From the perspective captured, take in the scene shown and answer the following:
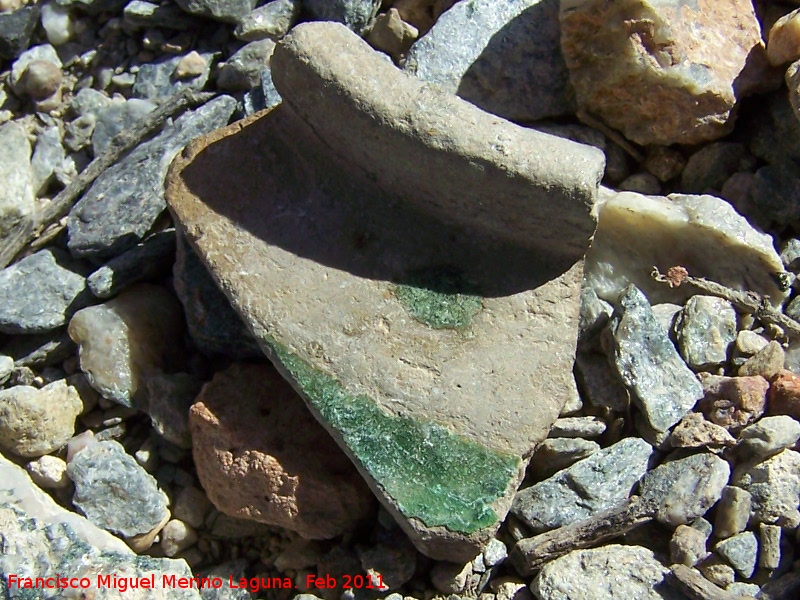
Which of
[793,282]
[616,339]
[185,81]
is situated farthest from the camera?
[185,81]

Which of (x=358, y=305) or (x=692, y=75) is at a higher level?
(x=692, y=75)

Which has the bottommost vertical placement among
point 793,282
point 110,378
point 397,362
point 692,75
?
point 110,378

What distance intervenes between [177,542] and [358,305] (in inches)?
34.4

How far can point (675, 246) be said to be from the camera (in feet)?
8.36

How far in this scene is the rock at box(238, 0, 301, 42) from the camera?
306cm

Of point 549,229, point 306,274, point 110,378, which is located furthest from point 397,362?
point 110,378

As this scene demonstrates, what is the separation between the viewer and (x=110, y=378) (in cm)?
256

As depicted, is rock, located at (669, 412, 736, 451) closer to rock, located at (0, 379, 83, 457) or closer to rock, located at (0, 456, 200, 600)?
rock, located at (0, 456, 200, 600)

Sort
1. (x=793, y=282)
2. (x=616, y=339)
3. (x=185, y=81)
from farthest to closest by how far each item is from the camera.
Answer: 1. (x=185, y=81)
2. (x=793, y=282)
3. (x=616, y=339)

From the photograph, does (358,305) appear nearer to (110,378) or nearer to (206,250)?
(206,250)

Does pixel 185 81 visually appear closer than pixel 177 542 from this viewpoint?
No

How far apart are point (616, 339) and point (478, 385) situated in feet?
1.44

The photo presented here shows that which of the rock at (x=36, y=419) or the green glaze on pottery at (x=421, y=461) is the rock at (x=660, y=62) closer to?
the green glaze on pottery at (x=421, y=461)

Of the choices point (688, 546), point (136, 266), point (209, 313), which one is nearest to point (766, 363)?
point (688, 546)
